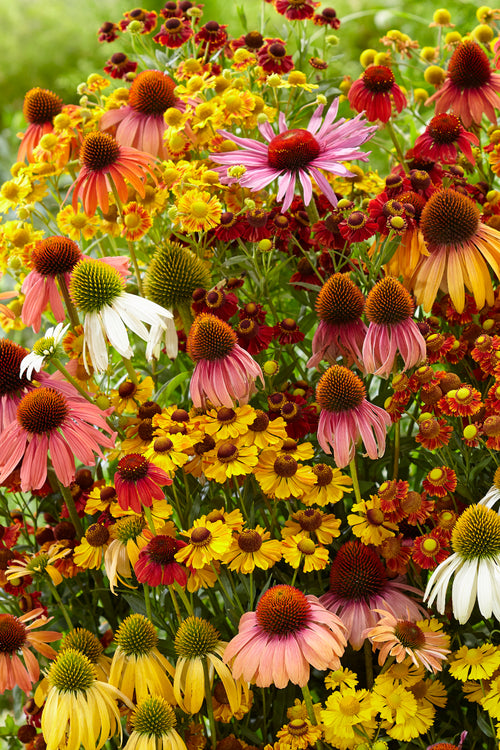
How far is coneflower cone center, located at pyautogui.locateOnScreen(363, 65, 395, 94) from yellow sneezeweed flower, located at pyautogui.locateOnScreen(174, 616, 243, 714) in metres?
0.85

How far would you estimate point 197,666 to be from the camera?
0.97 m

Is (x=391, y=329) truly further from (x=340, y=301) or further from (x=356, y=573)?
(x=356, y=573)

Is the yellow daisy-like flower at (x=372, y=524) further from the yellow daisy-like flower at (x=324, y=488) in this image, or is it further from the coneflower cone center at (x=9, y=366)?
the coneflower cone center at (x=9, y=366)

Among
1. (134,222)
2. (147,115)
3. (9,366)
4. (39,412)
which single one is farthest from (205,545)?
(147,115)

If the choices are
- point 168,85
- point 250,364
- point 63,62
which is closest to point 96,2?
point 63,62

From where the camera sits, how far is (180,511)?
1121 mm

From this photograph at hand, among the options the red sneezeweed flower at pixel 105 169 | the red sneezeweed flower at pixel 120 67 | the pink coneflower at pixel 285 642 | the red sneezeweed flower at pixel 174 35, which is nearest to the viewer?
the pink coneflower at pixel 285 642

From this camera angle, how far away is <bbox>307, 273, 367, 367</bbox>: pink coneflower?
1.08 metres

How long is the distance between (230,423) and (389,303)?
244 mm

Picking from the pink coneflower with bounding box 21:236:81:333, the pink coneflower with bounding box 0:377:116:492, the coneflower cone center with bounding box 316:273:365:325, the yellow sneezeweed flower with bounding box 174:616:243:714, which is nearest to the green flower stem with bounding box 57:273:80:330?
the pink coneflower with bounding box 21:236:81:333

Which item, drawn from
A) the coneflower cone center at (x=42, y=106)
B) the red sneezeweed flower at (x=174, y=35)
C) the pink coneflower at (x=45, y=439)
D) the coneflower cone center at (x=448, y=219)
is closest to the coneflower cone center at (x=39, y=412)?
the pink coneflower at (x=45, y=439)

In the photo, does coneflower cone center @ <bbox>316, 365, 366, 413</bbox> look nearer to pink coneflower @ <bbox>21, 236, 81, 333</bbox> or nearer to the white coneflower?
the white coneflower

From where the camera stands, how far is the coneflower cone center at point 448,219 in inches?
44.2

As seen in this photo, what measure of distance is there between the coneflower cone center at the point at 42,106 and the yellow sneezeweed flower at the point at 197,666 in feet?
3.13
